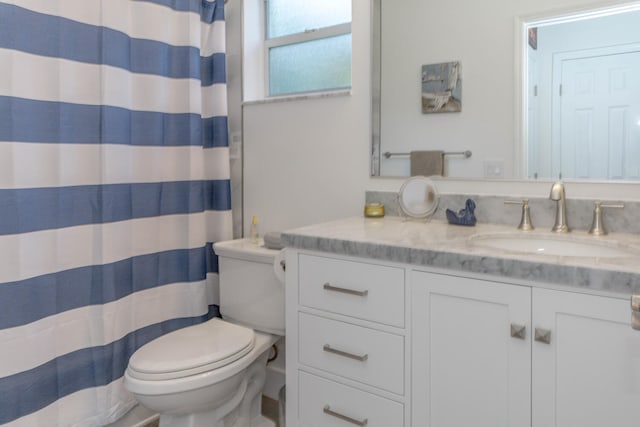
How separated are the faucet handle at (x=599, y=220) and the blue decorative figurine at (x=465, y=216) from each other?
1.13 ft

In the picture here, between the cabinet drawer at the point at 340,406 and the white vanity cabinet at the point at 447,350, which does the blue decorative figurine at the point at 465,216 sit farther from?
the cabinet drawer at the point at 340,406

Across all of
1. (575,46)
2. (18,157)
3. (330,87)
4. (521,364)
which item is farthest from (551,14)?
(18,157)

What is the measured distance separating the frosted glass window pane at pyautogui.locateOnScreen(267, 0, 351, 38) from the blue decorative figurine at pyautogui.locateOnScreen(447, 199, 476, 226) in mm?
1024

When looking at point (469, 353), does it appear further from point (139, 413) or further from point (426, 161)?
point (139, 413)

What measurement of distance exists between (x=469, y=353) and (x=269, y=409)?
126 centimetres

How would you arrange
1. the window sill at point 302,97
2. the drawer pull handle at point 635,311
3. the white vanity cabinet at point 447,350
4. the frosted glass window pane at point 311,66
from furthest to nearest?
the frosted glass window pane at point 311,66 < the window sill at point 302,97 < the white vanity cabinet at point 447,350 < the drawer pull handle at point 635,311

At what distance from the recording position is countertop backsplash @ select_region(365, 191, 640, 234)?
1325 millimetres

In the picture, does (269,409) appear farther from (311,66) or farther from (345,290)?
(311,66)

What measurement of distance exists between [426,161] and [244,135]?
3.10 ft

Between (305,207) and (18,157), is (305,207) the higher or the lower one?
the lower one

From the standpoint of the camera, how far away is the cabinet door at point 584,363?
908mm

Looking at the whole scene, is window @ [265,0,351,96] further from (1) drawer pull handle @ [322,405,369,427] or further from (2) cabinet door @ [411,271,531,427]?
(1) drawer pull handle @ [322,405,369,427]

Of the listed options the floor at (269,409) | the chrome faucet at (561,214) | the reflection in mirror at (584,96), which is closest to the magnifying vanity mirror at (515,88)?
the reflection in mirror at (584,96)

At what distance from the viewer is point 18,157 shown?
141 centimetres
